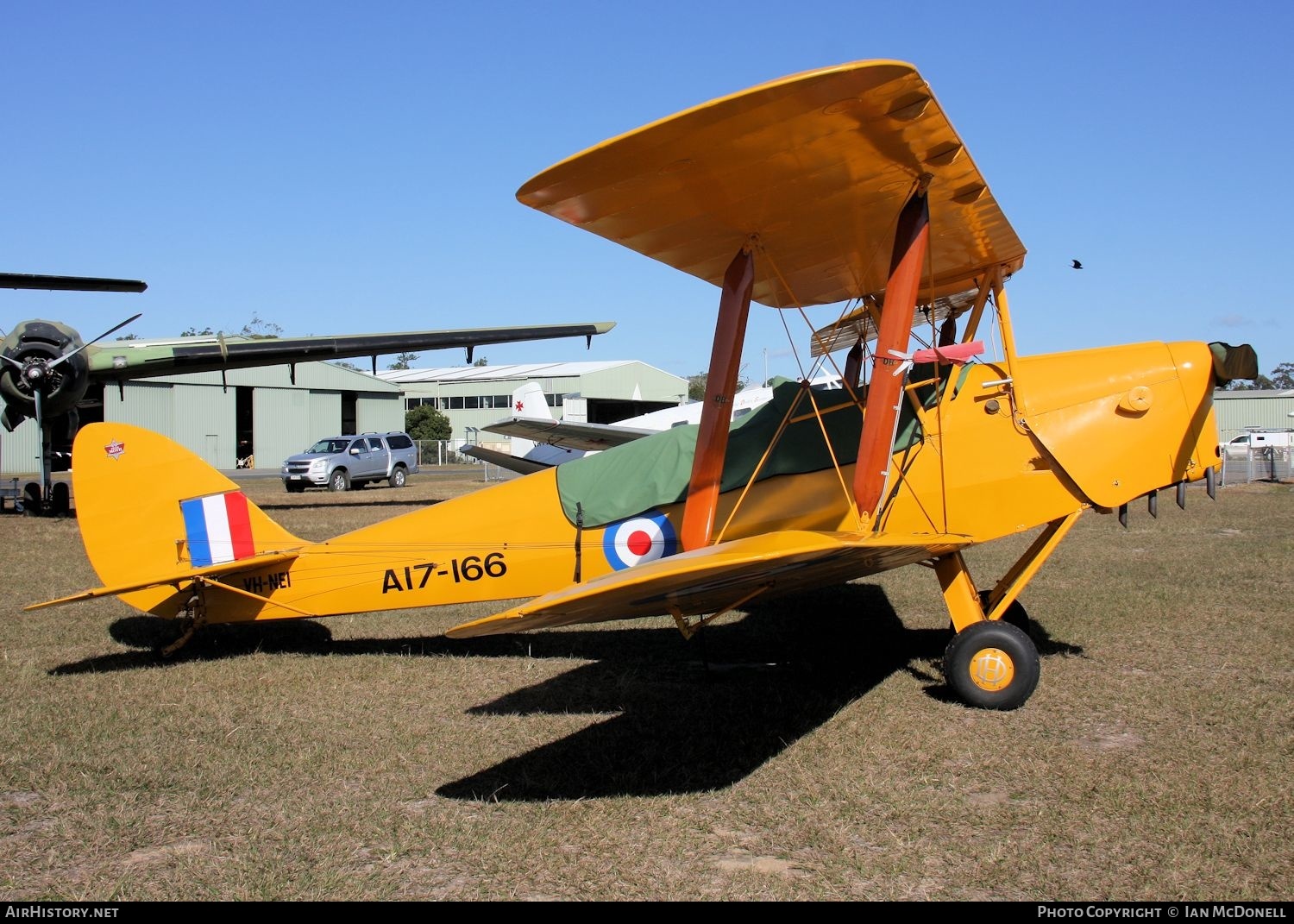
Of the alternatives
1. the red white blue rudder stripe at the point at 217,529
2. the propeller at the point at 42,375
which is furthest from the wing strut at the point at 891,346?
the propeller at the point at 42,375

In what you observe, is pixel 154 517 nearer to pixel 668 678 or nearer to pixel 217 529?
pixel 217 529

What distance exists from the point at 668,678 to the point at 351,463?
80.1 feet

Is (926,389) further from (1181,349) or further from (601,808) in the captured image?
(601,808)

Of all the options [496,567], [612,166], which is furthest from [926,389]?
[496,567]

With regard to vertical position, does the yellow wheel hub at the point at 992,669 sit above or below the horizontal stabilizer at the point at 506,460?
below

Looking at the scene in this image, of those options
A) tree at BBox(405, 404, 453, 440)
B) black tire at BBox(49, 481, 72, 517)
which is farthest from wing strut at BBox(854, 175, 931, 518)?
tree at BBox(405, 404, 453, 440)

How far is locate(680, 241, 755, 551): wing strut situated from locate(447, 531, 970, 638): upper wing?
680 mm

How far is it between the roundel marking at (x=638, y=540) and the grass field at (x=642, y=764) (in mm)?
818

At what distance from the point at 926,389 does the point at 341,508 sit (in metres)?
16.4

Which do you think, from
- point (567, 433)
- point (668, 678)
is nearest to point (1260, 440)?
point (567, 433)

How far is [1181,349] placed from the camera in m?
5.77

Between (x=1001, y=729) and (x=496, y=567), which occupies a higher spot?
(x=496, y=567)

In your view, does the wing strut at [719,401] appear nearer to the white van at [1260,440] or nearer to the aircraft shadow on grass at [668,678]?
the aircraft shadow on grass at [668,678]

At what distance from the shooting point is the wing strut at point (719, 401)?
215 inches
